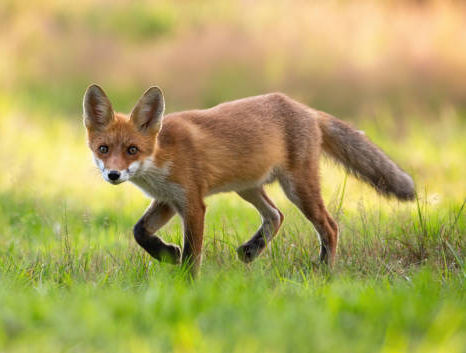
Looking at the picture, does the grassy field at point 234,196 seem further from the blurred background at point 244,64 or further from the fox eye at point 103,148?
the fox eye at point 103,148

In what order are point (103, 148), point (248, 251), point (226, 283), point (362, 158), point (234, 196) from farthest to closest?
point (234, 196)
point (362, 158)
point (248, 251)
point (103, 148)
point (226, 283)

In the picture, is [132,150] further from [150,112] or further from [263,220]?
[263,220]

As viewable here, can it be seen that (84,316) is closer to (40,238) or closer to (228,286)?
(228,286)

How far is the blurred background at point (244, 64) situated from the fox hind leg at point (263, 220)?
14.1 feet

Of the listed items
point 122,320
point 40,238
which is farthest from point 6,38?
point 122,320

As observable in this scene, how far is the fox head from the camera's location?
210 inches

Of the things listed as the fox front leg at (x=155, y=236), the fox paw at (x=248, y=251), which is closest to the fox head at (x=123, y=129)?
the fox front leg at (x=155, y=236)

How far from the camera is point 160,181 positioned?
5.51 meters

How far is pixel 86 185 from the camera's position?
9219 mm

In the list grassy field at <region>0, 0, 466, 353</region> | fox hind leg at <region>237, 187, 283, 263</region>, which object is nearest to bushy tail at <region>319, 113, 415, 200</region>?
grassy field at <region>0, 0, 466, 353</region>

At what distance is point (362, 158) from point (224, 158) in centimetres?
131

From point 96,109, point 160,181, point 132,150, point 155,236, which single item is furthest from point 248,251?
point 96,109

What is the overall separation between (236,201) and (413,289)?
4482 millimetres

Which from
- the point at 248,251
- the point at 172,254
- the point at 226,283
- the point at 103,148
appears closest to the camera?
the point at 226,283
